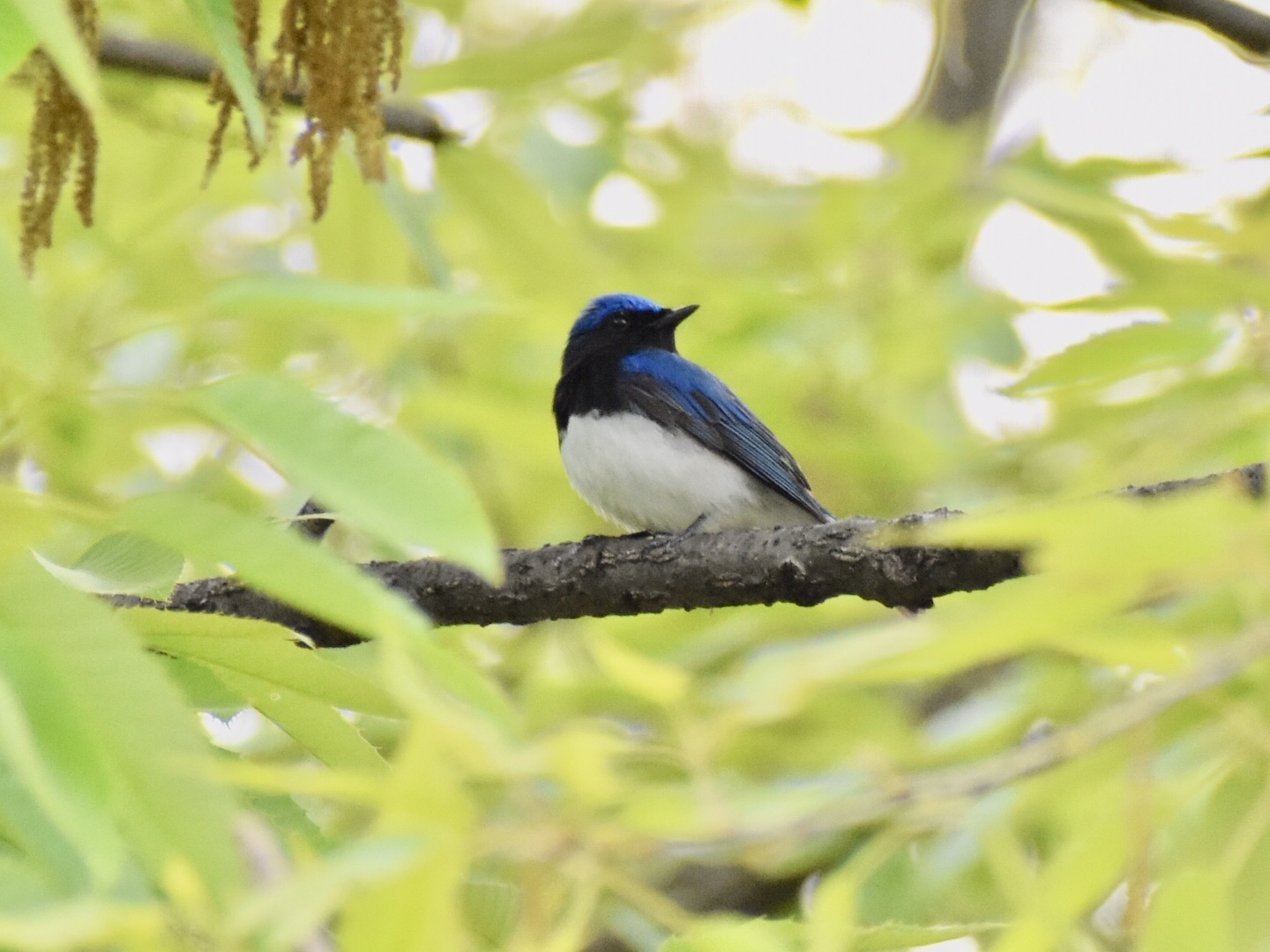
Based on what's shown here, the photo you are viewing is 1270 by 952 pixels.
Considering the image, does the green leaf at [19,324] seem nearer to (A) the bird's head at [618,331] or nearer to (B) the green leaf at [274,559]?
(B) the green leaf at [274,559]

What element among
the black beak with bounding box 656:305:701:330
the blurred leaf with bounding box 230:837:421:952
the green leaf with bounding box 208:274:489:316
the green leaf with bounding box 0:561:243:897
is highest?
the green leaf with bounding box 208:274:489:316

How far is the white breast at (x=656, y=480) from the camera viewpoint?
440cm

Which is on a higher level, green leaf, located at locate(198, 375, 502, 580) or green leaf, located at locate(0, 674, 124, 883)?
green leaf, located at locate(198, 375, 502, 580)

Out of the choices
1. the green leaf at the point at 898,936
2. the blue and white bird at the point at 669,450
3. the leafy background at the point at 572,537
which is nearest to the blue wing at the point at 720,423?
the blue and white bird at the point at 669,450

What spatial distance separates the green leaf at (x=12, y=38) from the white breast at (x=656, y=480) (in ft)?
9.93

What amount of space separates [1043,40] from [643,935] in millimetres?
4857

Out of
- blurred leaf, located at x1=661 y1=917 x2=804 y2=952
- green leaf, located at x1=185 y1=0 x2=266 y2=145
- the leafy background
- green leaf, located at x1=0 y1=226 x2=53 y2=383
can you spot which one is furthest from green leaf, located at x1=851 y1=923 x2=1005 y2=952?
green leaf, located at x1=185 y1=0 x2=266 y2=145

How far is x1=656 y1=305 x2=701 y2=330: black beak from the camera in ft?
13.5

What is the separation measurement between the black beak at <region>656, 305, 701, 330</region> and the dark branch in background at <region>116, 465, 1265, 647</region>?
1.54m

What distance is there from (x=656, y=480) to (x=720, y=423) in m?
0.34

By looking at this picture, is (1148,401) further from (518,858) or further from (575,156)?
(518,858)

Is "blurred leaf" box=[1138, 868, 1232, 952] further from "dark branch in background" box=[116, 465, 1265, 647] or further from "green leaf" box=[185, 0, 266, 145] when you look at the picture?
"green leaf" box=[185, 0, 266, 145]

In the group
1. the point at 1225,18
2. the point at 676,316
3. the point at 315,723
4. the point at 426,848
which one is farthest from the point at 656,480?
the point at 426,848

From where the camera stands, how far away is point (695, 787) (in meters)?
1.02
